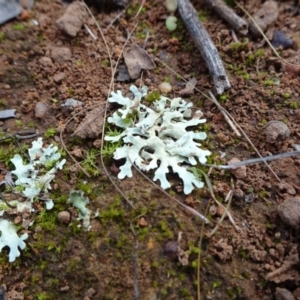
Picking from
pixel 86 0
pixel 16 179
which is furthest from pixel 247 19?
pixel 16 179

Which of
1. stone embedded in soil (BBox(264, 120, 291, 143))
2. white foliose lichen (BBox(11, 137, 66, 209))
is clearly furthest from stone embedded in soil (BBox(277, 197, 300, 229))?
white foliose lichen (BBox(11, 137, 66, 209))

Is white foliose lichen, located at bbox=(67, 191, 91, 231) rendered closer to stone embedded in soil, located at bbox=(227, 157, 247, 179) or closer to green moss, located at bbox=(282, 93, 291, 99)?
stone embedded in soil, located at bbox=(227, 157, 247, 179)

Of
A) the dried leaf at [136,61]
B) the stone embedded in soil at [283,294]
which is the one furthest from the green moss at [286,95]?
the stone embedded in soil at [283,294]

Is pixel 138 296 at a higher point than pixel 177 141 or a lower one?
lower

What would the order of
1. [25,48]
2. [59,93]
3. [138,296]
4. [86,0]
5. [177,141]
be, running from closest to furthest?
[138,296], [177,141], [59,93], [25,48], [86,0]

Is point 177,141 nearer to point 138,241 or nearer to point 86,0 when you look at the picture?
point 138,241

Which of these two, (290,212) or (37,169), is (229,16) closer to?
(290,212)

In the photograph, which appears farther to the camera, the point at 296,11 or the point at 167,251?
the point at 296,11
